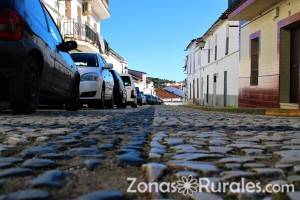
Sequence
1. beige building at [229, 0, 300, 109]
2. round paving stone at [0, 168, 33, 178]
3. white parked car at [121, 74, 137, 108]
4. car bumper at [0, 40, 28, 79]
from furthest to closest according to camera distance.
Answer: white parked car at [121, 74, 137, 108] → beige building at [229, 0, 300, 109] → car bumper at [0, 40, 28, 79] → round paving stone at [0, 168, 33, 178]

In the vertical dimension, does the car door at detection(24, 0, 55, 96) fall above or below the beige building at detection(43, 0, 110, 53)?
below

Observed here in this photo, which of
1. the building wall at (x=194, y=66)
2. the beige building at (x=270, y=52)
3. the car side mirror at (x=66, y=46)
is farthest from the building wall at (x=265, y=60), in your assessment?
the building wall at (x=194, y=66)

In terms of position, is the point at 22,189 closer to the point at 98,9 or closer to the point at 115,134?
the point at 115,134

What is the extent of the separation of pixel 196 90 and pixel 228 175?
41.9 meters

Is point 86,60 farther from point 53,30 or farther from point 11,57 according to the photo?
point 11,57

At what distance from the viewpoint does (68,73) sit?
10.4 metres

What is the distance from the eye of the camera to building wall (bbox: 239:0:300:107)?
584 inches

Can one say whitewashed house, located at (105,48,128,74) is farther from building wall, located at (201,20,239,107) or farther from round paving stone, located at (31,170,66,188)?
round paving stone, located at (31,170,66,188)

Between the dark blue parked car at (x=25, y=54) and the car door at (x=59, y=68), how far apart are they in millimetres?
79

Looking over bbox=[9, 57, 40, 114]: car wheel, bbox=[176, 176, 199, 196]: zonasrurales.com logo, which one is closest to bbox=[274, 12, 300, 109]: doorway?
bbox=[9, 57, 40, 114]: car wheel

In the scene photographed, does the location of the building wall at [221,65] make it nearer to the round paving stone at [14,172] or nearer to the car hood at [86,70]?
the car hood at [86,70]

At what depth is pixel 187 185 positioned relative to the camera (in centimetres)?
234

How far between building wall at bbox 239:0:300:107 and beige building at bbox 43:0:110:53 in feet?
33.2

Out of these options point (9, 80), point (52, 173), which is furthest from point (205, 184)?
point (9, 80)
